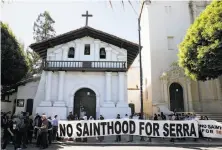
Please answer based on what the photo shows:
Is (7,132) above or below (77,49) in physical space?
below

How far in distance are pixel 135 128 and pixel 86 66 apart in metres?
7.87

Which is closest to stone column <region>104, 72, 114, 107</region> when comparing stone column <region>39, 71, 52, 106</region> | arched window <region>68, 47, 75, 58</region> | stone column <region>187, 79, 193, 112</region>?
arched window <region>68, 47, 75, 58</region>

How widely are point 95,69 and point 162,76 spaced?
7484mm

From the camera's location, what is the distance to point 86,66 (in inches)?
742

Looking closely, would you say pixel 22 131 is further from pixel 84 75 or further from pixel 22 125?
pixel 84 75

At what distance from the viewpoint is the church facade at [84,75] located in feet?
59.6

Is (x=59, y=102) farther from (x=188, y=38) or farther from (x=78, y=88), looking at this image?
(x=188, y=38)

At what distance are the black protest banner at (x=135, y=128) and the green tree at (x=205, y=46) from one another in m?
4.26

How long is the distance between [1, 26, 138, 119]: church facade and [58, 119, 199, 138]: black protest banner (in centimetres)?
476

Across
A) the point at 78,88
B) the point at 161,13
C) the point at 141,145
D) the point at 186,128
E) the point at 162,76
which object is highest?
the point at 161,13

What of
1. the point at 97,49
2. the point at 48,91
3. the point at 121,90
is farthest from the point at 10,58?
the point at 121,90

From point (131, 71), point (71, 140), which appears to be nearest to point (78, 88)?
point (71, 140)

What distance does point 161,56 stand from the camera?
77.6ft

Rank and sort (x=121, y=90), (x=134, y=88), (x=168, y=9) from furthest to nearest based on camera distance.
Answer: (x=134, y=88) < (x=168, y=9) < (x=121, y=90)
